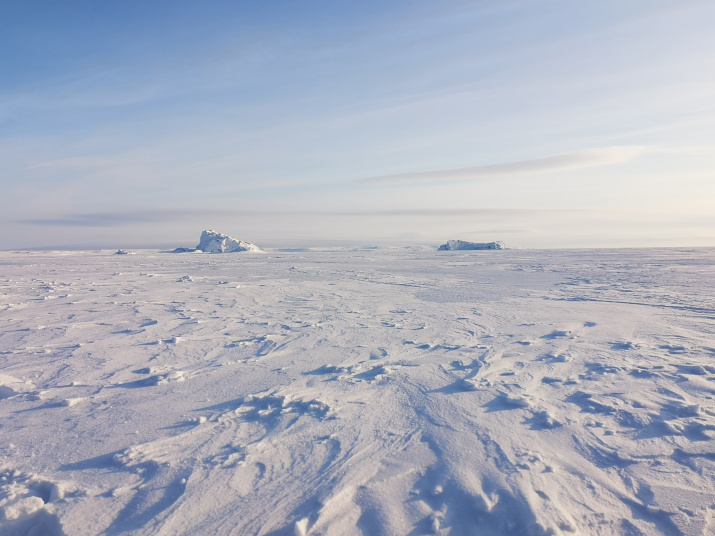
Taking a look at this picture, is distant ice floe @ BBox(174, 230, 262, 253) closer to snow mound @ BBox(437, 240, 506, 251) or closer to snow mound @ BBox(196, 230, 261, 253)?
snow mound @ BBox(196, 230, 261, 253)

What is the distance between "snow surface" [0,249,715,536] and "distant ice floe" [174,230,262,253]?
3096 centimetres

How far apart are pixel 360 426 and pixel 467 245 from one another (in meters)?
36.6

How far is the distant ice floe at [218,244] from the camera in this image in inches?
1441

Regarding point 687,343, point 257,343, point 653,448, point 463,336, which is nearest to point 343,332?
point 257,343

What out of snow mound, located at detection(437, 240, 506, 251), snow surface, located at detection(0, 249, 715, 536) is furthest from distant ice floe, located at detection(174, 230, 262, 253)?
snow surface, located at detection(0, 249, 715, 536)

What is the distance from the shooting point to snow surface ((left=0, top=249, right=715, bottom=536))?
222cm

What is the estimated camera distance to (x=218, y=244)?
36719 mm

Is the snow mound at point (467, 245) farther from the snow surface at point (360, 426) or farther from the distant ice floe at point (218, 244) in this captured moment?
the snow surface at point (360, 426)

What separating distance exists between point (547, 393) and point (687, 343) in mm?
2672

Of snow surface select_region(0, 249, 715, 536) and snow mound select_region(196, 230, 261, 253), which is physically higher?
snow mound select_region(196, 230, 261, 253)

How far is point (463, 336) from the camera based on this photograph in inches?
219

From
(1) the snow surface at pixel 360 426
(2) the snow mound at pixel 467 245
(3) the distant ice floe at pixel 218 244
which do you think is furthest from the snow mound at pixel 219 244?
(1) the snow surface at pixel 360 426

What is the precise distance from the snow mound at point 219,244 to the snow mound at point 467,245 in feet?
57.8

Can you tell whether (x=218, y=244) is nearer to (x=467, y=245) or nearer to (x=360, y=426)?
(x=467, y=245)
